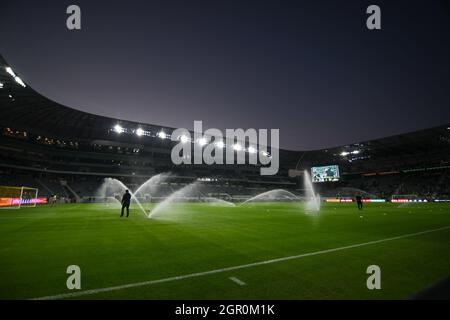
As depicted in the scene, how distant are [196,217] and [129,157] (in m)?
62.3

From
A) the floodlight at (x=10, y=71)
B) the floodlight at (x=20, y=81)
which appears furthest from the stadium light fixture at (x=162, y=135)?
the floodlight at (x=10, y=71)

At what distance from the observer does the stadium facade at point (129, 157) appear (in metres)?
53.7

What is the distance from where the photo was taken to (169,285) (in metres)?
4.74

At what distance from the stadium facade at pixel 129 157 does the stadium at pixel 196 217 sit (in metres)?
0.37

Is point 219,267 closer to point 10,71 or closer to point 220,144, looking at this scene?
point 10,71

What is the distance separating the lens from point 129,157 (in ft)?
248

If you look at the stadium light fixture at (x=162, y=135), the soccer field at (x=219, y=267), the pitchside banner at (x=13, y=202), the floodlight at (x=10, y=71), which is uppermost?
the floodlight at (x=10, y=71)

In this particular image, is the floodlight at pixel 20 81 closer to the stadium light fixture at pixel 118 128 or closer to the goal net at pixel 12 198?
the goal net at pixel 12 198

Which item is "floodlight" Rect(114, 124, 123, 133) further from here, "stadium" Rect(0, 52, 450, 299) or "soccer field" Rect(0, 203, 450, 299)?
"soccer field" Rect(0, 203, 450, 299)

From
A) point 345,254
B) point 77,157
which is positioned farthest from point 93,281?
point 77,157

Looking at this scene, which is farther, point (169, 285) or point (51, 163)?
point (51, 163)

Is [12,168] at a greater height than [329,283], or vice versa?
[12,168]

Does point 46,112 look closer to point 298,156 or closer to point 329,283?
point 329,283
